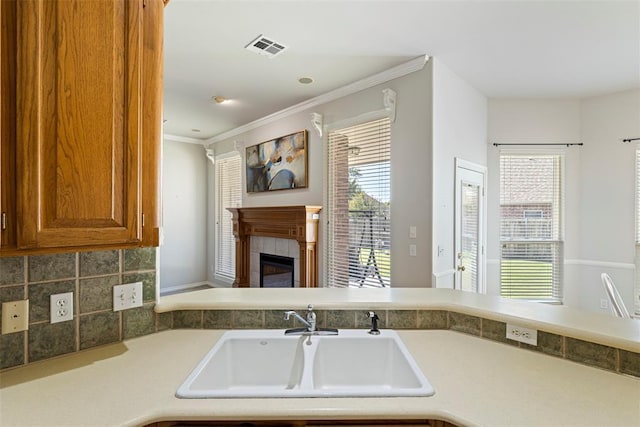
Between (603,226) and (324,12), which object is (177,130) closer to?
(324,12)

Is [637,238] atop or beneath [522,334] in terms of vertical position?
atop

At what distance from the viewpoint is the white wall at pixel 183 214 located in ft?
19.2

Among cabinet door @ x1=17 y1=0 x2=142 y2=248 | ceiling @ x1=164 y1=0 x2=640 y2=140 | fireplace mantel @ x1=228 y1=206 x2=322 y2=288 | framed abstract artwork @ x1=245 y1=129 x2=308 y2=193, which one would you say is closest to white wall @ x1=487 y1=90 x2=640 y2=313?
ceiling @ x1=164 y1=0 x2=640 y2=140

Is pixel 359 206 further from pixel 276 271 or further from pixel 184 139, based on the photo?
pixel 184 139

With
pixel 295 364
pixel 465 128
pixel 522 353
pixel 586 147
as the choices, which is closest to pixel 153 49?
pixel 295 364

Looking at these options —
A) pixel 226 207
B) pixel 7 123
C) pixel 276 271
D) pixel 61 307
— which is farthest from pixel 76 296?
pixel 226 207

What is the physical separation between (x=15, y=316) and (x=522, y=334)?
1.88 meters

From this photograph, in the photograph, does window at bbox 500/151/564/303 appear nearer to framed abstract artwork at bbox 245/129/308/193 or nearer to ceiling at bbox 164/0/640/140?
ceiling at bbox 164/0/640/140

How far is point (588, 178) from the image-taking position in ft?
13.0

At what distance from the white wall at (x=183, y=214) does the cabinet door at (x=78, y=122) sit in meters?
5.12

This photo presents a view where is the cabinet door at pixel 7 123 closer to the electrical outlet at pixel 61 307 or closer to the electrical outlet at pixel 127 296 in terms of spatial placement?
the electrical outlet at pixel 61 307

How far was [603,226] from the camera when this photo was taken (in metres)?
3.86

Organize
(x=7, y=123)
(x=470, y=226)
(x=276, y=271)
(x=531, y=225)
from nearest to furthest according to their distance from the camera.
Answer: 1. (x=7, y=123)
2. (x=470, y=226)
3. (x=531, y=225)
4. (x=276, y=271)

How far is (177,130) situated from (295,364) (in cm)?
532
